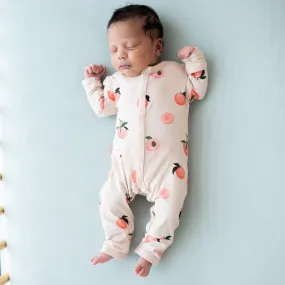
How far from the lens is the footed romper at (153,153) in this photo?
1.25 metres

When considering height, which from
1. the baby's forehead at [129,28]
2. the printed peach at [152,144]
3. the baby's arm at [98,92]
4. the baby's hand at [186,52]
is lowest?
the printed peach at [152,144]

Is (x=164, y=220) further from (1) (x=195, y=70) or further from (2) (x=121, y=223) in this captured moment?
(1) (x=195, y=70)

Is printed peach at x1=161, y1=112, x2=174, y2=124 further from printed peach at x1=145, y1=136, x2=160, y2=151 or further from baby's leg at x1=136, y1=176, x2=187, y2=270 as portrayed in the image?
baby's leg at x1=136, y1=176, x2=187, y2=270

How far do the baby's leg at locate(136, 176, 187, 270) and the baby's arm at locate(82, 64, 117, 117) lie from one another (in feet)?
1.15

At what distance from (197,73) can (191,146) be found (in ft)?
0.82

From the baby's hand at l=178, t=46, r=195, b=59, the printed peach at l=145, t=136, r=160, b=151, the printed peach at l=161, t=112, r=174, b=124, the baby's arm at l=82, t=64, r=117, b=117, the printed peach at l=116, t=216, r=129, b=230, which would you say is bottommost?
the printed peach at l=116, t=216, r=129, b=230

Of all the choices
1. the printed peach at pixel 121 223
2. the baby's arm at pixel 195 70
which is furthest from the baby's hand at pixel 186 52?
the printed peach at pixel 121 223

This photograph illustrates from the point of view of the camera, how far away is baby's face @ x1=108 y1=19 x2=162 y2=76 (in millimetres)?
1281

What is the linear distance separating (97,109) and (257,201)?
0.64 meters

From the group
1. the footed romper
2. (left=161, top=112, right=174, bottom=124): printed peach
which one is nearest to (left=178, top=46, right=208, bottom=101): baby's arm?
the footed romper

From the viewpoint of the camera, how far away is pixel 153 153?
127cm

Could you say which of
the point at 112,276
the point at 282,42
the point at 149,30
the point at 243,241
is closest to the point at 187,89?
the point at 149,30

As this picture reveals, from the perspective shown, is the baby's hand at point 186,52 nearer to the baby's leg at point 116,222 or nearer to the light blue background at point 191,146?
the light blue background at point 191,146

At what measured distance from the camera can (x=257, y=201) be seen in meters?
1.27
